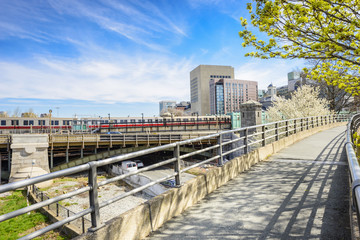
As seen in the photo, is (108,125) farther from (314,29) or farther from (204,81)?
(204,81)

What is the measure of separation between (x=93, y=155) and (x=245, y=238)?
35.9 metres

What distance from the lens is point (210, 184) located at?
5293 mm

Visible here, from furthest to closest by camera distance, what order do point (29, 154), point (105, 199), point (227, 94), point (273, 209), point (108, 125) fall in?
point (227, 94) → point (108, 125) → point (29, 154) → point (105, 199) → point (273, 209)

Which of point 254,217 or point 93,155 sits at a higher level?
point 254,217

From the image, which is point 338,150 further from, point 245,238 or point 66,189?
point 66,189

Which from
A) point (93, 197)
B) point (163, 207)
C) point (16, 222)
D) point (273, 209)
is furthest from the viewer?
point (16, 222)

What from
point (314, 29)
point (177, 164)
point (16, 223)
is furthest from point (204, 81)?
point (177, 164)

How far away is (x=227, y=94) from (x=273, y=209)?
6712 inches

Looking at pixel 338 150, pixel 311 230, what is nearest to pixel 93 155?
pixel 338 150

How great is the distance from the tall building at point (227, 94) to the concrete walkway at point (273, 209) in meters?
159

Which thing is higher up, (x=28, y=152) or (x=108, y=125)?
(x=108, y=125)

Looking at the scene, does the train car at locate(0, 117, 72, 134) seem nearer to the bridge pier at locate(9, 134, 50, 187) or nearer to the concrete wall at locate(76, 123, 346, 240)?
the bridge pier at locate(9, 134, 50, 187)

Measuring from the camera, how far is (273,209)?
13.4 feet

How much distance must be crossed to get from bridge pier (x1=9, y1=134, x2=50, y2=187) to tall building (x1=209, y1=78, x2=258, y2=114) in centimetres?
14064
